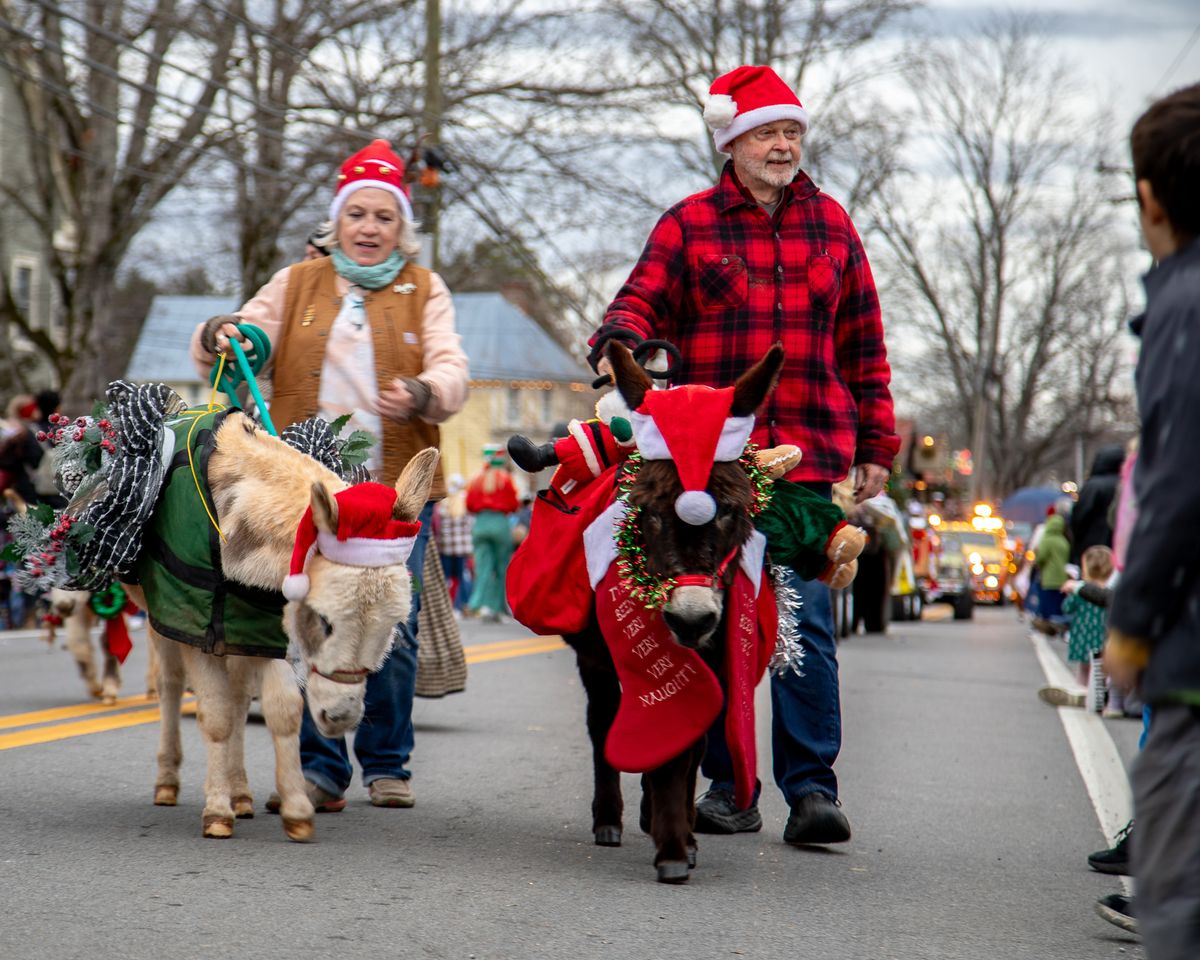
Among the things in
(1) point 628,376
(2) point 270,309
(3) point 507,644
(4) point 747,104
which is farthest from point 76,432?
(3) point 507,644

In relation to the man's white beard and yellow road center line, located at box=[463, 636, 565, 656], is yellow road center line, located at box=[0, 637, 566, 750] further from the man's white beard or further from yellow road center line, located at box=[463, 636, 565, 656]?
yellow road center line, located at box=[463, 636, 565, 656]

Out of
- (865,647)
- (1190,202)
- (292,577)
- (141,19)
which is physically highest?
(141,19)

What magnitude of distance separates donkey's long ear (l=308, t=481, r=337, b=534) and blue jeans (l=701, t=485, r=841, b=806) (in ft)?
5.06

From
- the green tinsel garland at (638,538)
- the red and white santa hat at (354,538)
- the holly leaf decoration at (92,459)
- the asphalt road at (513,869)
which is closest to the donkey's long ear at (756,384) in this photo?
the green tinsel garland at (638,538)

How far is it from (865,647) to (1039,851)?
1252 centimetres

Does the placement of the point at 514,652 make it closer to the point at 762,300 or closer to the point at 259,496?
the point at 762,300

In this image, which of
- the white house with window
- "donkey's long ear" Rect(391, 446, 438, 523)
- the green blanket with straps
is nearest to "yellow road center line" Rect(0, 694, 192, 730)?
the green blanket with straps

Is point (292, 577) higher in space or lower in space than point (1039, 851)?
higher

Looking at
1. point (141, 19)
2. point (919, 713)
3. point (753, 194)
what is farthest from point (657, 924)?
point (141, 19)

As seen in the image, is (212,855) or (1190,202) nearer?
(1190,202)

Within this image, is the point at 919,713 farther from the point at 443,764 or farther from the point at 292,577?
the point at 292,577

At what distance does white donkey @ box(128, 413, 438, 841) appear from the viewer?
4934 millimetres

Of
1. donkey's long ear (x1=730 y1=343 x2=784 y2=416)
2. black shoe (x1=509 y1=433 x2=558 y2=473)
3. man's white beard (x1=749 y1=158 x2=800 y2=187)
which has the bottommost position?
black shoe (x1=509 y1=433 x2=558 y2=473)

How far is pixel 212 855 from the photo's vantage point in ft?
16.6
